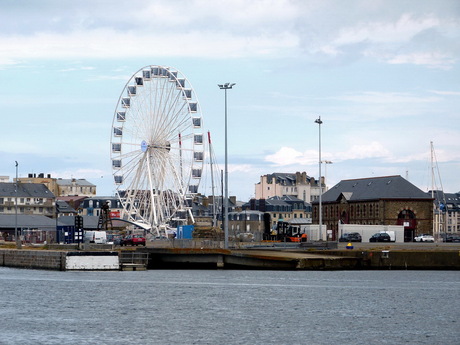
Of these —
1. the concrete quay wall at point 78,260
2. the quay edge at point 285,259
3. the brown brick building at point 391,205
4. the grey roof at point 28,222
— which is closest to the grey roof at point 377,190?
the brown brick building at point 391,205

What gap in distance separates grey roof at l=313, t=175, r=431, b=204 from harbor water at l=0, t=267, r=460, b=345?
7540 cm

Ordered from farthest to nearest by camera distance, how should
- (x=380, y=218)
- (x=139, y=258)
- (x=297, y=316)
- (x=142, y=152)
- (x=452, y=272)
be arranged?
(x=380, y=218) < (x=142, y=152) < (x=139, y=258) < (x=452, y=272) < (x=297, y=316)

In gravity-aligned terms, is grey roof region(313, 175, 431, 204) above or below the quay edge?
above

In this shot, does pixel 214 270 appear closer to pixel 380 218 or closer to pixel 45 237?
pixel 45 237

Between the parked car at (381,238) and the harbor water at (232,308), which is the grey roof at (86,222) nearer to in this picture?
the parked car at (381,238)

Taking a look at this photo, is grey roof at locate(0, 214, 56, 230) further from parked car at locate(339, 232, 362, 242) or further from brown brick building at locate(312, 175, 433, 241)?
parked car at locate(339, 232, 362, 242)

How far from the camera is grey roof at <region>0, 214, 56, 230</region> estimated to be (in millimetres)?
160375

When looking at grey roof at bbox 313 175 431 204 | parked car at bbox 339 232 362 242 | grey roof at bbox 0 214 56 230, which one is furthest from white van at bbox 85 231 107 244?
grey roof at bbox 313 175 431 204

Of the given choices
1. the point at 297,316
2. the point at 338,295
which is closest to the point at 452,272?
the point at 338,295

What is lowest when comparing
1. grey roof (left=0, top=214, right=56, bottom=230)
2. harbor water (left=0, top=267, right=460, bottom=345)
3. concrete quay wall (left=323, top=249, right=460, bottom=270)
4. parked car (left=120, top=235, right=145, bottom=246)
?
harbor water (left=0, top=267, right=460, bottom=345)

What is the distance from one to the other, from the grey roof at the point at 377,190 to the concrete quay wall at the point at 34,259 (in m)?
74.6

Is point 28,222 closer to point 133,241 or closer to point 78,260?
point 133,241

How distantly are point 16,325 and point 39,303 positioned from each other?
1124 cm

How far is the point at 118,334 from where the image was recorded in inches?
1873
